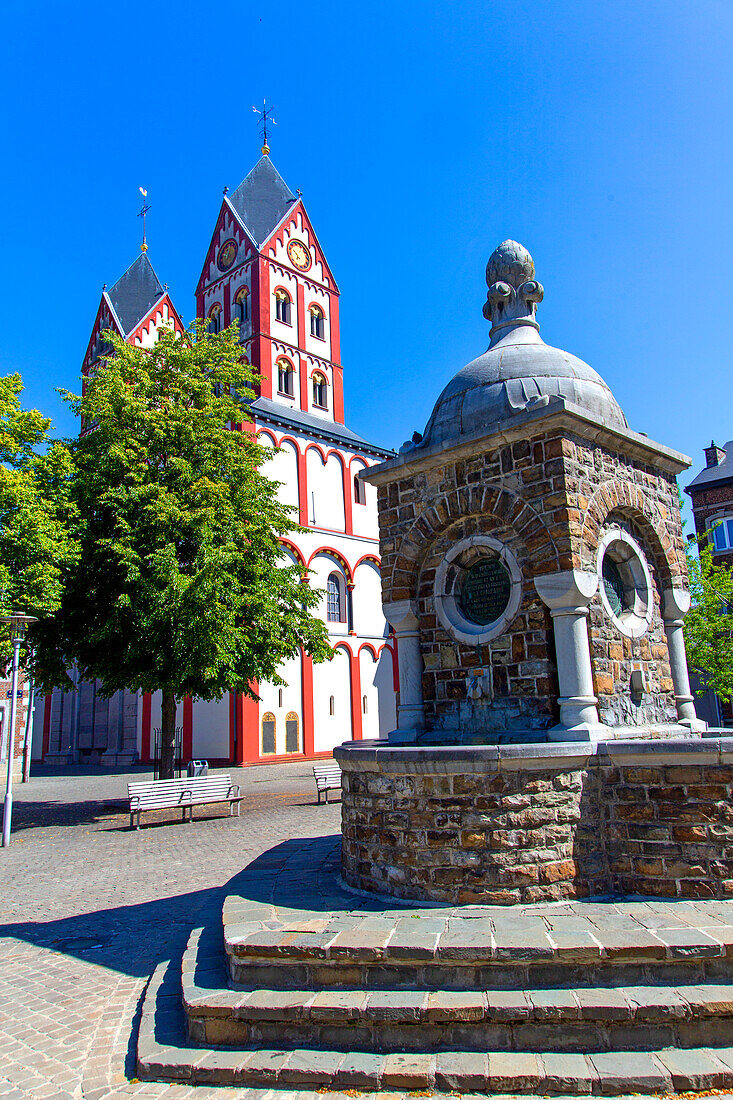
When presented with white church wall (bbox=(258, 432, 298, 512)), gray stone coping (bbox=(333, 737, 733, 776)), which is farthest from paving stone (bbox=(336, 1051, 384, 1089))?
white church wall (bbox=(258, 432, 298, 512))

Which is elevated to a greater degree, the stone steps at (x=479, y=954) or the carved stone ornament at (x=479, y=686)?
the carved stone ornament at (x=479, y=686)

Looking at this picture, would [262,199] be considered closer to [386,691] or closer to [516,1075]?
[386,691]

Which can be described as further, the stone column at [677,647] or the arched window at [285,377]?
the arched window at [285,377]

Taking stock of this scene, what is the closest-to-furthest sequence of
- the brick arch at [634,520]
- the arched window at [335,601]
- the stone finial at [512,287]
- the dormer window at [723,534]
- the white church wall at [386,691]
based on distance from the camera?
the brick arch at [634,520], the stone finial at [512,287], the white church wall at [386,691], the arched window at [335,601], the dormer window at [723,534]

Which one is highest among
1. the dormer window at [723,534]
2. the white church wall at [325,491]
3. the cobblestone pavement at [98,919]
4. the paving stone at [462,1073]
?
the white church wall at [325,491]

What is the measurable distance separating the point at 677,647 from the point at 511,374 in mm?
3234

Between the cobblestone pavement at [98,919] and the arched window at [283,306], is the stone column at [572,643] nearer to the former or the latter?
the cobblestone pavement at [98,919]

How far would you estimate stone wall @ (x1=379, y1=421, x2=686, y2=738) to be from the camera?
6238 mm

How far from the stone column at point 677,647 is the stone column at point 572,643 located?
181 cm

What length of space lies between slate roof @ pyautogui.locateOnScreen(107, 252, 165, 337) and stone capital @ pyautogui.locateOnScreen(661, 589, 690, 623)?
3510 centimetres

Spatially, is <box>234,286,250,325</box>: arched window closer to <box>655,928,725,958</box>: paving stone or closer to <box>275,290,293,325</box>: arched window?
<box>275,290,293,325</box>: arched window

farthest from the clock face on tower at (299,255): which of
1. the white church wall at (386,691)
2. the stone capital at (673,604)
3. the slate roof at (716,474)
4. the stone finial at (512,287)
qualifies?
the stone capital at (673,604)

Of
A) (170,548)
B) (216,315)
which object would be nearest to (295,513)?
(216,315)

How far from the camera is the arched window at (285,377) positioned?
32250 millimetres
